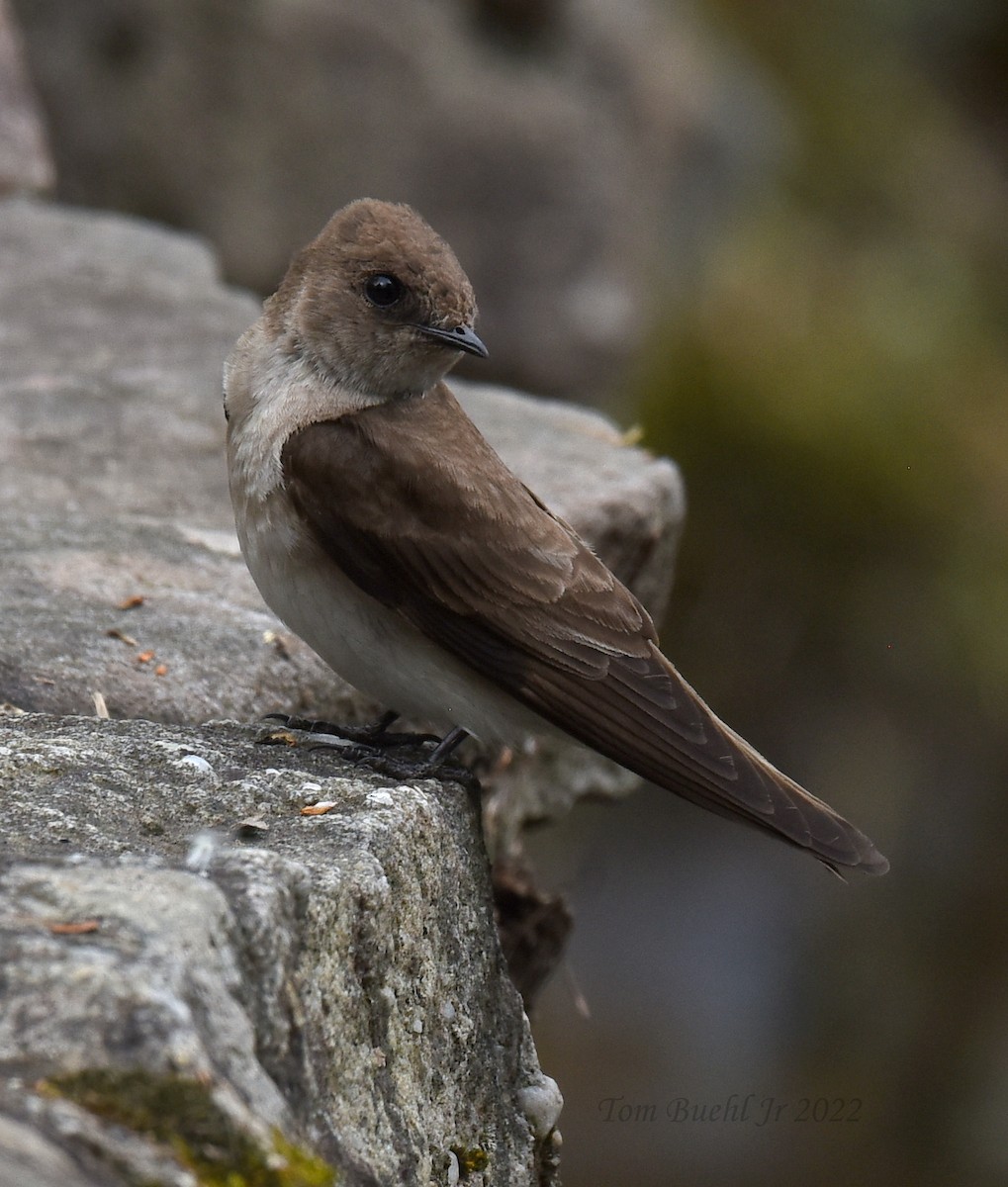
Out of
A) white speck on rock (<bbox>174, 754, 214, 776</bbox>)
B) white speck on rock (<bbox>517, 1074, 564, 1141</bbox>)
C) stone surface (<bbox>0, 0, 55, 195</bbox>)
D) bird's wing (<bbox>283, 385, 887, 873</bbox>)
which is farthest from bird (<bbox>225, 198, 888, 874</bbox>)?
stone surface (<bbox>0, 0, 55, 195</bbox>)

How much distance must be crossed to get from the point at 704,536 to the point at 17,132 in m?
3.98

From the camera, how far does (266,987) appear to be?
7.25 feet

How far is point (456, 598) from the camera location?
3668 mm

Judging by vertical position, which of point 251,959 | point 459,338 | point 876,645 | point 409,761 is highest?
point 459,338

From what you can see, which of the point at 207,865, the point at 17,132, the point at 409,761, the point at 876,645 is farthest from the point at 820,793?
the point at 207,865

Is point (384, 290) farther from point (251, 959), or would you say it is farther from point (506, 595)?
point (251, 959)

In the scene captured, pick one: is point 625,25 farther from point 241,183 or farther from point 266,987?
point 266,987

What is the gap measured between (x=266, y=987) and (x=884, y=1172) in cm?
731

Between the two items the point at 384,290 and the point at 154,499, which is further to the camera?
the point at 154,499

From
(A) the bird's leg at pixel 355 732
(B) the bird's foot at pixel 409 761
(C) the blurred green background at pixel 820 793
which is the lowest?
(C) the blurred green background at pixel 820 793

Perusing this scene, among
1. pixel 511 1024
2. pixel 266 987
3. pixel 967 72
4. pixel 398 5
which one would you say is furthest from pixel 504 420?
pixel 967 72

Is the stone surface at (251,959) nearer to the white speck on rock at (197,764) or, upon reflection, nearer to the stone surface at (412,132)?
the white speck on rock at (197,764)

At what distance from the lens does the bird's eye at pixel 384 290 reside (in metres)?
4.03

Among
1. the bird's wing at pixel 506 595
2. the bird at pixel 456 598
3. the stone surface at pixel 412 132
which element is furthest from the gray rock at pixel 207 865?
the stone surface at pixel 412 132
